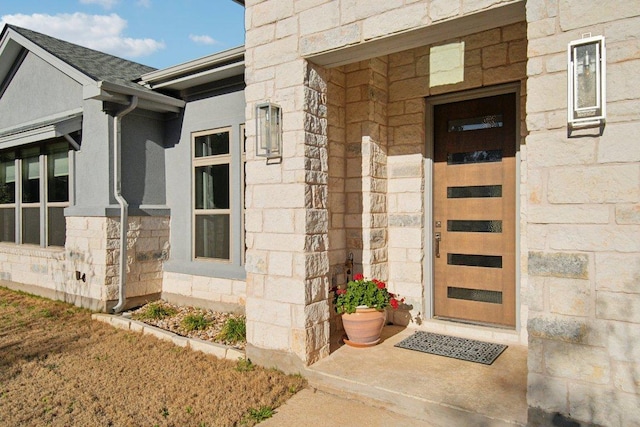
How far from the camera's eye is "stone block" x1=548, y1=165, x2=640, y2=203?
7.56ft

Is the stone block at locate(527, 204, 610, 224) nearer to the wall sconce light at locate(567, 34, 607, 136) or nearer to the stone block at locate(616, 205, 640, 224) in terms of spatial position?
the stone block at locate(616, 205, 640, 224)

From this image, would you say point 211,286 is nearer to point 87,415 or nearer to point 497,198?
point 87,415

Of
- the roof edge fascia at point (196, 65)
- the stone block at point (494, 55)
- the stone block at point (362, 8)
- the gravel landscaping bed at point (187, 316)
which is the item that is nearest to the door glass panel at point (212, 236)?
the gravel landscaping bed at point (187, 316)

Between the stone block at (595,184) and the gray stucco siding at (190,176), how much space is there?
13.0 ft

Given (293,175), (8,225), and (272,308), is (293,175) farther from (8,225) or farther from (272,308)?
(8,225)

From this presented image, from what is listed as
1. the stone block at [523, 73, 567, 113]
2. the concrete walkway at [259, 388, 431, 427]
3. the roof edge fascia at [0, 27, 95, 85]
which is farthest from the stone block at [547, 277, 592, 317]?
the roof edge fascia at [0, 27, 95, 85]

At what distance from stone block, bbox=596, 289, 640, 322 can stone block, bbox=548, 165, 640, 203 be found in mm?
504

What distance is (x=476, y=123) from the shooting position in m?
4.44

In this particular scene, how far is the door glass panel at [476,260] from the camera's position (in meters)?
4.30

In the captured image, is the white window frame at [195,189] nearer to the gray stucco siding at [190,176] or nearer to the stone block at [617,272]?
the gray stucco siding at [190,176]

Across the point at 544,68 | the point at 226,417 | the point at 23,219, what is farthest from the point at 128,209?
the point at 544,68

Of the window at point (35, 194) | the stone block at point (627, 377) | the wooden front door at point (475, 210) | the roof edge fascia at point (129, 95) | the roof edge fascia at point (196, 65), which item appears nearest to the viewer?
the stone block at point (627, 377)

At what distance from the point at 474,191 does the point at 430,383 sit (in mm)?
2046

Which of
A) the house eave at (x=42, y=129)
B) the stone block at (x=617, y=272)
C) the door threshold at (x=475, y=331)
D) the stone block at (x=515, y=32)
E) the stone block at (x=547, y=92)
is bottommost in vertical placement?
the door threshold at (x=475, y=331)
